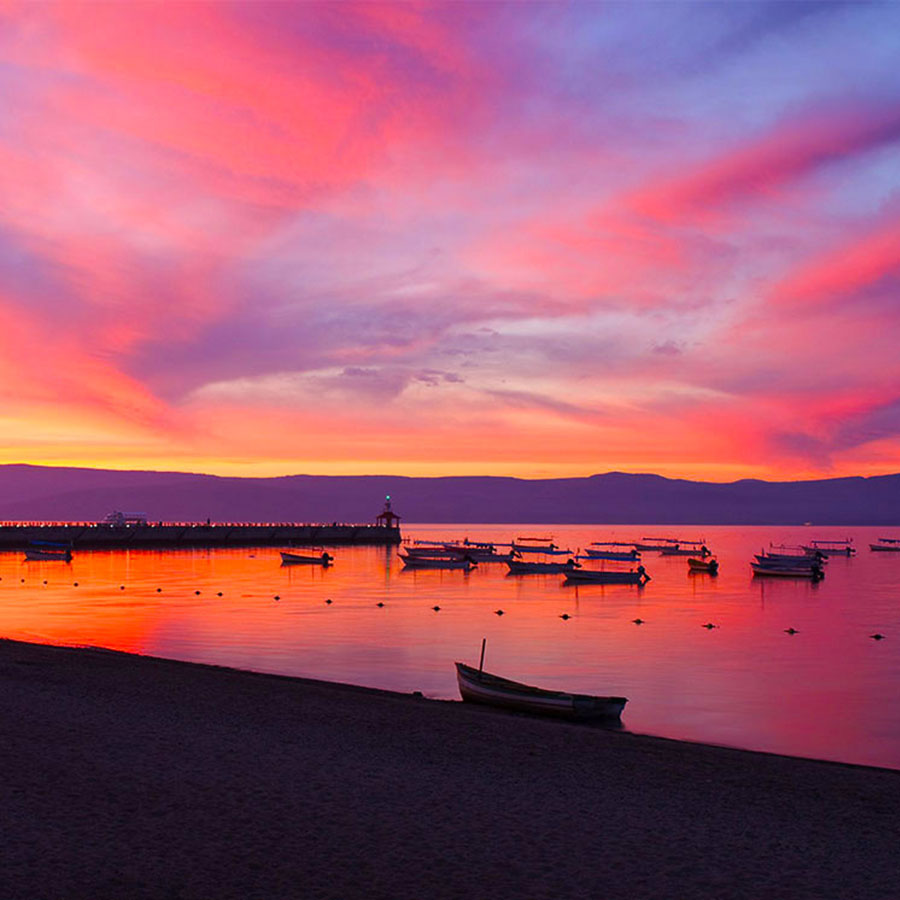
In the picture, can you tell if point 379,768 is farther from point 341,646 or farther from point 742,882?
point 341,646

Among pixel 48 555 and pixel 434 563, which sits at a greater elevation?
pixel 48 555

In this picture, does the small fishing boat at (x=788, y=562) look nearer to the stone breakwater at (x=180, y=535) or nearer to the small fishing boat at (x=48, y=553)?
the stone breakwater at (x=180, y=535)

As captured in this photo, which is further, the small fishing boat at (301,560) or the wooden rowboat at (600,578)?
the small fishing boat at (301,560)

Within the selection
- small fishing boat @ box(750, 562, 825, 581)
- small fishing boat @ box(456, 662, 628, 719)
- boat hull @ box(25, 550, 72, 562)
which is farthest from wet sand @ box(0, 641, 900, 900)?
small fishing boat @ box(750, 562, 825, 581)

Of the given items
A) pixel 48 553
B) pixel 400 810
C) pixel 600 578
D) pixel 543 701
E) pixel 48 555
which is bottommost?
pixel 543 701

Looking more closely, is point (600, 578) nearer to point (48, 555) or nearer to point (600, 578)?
point (600, 578)

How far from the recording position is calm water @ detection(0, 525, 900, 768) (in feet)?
112

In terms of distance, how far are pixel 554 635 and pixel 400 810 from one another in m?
43.3

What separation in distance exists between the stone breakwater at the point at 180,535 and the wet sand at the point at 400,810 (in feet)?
385

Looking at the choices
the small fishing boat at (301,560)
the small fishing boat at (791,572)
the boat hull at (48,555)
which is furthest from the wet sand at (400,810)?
the small fishing boat at (791,572)

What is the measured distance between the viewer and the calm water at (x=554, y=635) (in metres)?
34.2

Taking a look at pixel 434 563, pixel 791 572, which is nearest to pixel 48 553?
pixel 434 563

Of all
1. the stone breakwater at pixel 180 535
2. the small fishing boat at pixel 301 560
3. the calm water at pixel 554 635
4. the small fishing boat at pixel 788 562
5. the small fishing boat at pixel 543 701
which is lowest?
the calm water at pixel 554 635

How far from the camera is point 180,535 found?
518 feet
